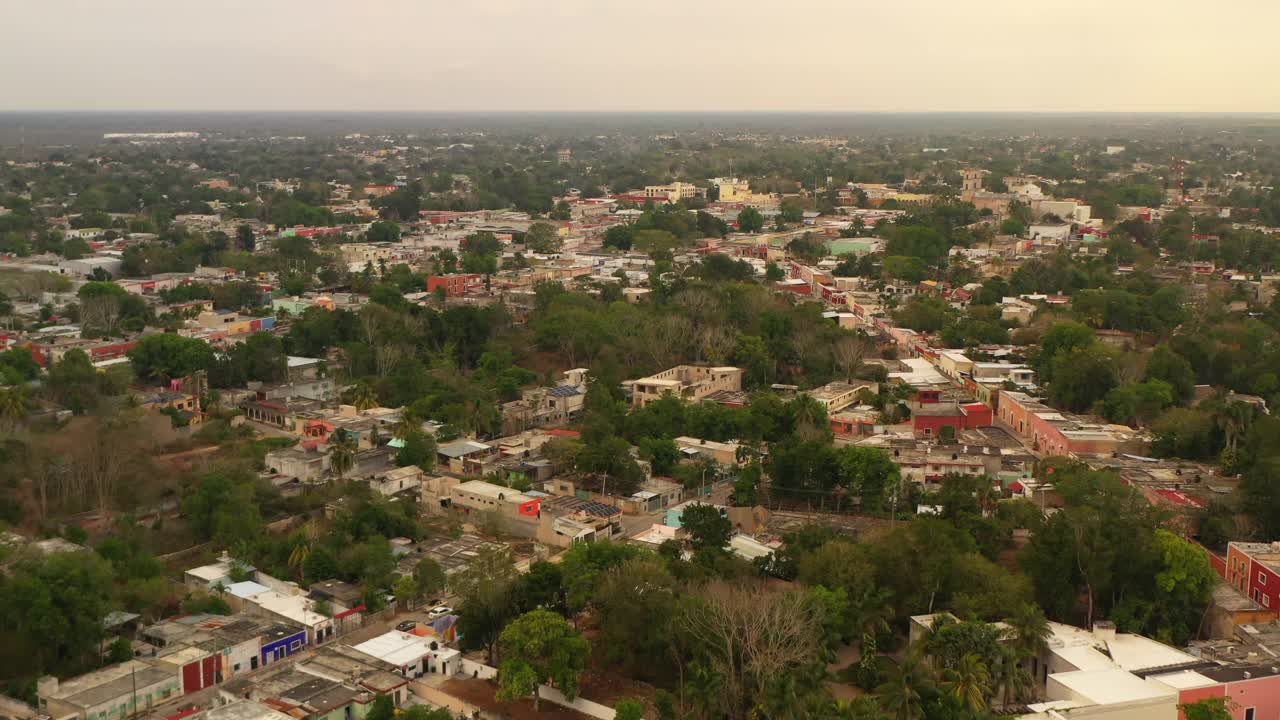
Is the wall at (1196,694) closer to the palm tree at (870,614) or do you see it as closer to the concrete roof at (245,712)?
the palm tree at (870,614)

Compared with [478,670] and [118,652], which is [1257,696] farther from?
[118,652]

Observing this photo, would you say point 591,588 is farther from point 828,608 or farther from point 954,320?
point 954,320

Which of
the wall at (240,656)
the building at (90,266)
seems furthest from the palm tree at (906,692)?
the building at (90,266)

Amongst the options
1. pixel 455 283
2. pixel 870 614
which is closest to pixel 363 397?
pixel 870 614

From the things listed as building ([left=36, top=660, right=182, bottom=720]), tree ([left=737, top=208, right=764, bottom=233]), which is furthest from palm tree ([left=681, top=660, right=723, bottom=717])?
tree ([left=737, top=208, right=764, bottom=233])

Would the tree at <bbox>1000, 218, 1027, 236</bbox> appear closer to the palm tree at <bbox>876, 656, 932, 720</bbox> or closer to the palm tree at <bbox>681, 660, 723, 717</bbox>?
the palm tree at <bbox>876, 656, 932, 720</bbox>
